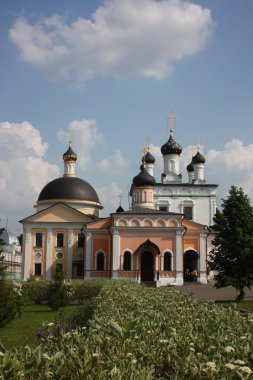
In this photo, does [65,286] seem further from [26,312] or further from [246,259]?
[246,259]

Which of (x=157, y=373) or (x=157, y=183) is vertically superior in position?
(x=157, y=183)

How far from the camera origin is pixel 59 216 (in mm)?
41594

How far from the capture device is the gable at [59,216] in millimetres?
41375

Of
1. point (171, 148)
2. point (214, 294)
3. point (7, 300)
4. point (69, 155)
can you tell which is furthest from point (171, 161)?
point (7, 300)

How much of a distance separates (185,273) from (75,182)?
15205 mm

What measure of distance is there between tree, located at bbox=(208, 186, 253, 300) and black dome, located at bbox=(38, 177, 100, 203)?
25.4 meters

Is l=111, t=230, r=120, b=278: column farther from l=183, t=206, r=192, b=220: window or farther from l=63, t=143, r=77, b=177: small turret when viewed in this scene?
l=63, t=143, r=77, b=177: small turret

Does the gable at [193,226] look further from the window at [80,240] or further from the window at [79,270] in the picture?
the window at [79,270]

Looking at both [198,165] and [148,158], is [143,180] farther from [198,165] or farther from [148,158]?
[198,165]

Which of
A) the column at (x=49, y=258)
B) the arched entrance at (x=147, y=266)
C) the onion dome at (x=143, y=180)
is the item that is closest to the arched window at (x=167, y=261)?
the arched entrance at (x=147, y=266)

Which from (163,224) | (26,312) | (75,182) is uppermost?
(75,182)

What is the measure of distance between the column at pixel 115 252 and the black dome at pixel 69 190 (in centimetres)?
983

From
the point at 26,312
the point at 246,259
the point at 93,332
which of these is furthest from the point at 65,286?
the point at 93,332

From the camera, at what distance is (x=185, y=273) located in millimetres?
38219
